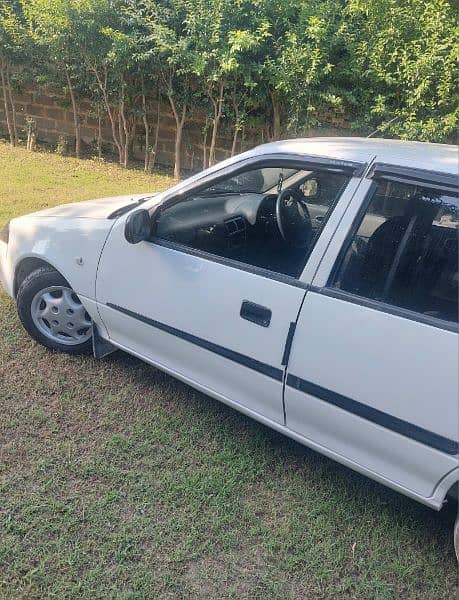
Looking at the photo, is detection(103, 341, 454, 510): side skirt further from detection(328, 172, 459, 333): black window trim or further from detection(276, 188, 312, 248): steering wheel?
detection(276, 188, 312, 248): steering wheel

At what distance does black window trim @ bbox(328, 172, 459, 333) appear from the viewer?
1.94m

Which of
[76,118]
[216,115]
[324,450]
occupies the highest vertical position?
[216,115]

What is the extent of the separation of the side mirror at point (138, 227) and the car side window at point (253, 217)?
6cm

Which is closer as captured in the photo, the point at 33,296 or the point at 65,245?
the point at 65,245

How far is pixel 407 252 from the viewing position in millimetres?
2092

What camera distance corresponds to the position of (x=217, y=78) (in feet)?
22.1

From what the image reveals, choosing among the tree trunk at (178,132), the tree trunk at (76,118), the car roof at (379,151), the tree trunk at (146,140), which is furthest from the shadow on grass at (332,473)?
the tree trunk at (76,118)

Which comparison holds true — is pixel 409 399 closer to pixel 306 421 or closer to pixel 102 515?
pixel 306 421

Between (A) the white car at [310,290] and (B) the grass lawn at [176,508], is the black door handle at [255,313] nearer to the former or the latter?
(A) the white car at [310,290]

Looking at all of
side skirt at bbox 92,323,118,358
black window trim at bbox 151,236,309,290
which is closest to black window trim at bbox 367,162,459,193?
black window trim at bbox 151,236,309,290

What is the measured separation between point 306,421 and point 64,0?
290 inches

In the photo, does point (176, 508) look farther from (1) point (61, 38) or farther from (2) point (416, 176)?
(1) point (61, 38)

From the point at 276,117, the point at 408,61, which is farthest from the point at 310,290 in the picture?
the point at 276,117

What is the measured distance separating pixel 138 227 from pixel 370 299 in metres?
1.26
